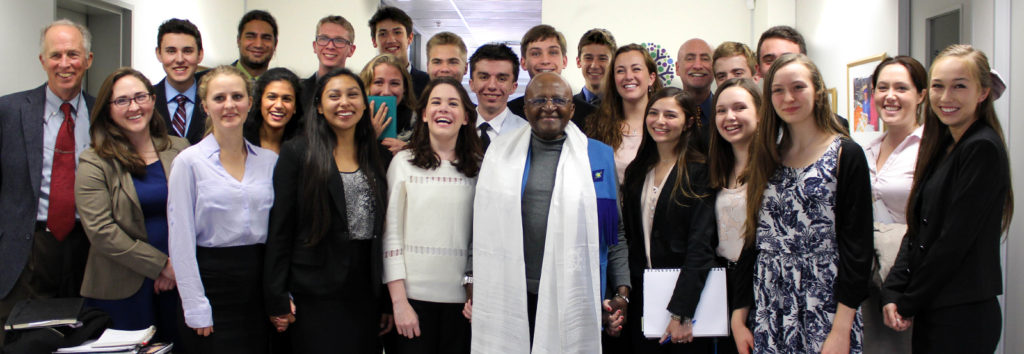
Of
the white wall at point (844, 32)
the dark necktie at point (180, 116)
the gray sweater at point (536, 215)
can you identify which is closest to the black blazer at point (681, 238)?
the gray sweater at point (536, 215)

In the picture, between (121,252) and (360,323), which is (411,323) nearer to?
(360,323)

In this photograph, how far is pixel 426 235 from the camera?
2715 millimetres

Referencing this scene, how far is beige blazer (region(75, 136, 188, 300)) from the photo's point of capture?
282 centimetres

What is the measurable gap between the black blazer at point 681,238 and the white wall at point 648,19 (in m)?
4.35

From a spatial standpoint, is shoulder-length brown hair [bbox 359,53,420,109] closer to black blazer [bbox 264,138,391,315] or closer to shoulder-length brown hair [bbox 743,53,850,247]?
black blazer [bbox 264,138,391,315]

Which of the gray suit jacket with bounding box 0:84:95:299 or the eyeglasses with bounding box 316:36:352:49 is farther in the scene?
the eyeglasses with bounding box 316:36:352:49

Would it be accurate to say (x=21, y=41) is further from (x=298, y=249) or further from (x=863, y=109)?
(x=863, y=109)

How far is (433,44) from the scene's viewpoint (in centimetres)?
390

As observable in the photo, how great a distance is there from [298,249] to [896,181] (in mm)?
2552

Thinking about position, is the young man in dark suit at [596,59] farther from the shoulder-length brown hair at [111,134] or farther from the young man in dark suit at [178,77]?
the shoulder-length brown hair at [111,134]

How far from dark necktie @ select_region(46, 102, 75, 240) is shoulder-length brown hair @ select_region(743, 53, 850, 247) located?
2.99 meters

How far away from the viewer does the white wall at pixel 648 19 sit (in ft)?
22.9

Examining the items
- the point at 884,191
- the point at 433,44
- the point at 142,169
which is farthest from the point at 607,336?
the point at 142,169

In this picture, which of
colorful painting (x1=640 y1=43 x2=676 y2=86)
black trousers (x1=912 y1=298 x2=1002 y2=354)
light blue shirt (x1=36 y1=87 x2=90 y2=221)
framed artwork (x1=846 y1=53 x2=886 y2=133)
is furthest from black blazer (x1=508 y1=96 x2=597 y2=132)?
colorful painting (x1=640 y1=43 x2=676 y2=86)
